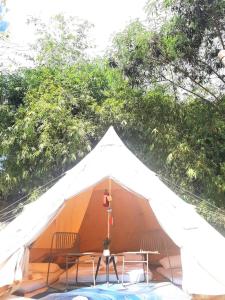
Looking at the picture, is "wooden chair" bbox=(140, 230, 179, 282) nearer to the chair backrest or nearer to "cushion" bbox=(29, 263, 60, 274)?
the chair backrest

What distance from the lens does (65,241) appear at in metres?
5.97

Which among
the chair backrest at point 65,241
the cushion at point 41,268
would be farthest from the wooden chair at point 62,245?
the cushion at point 41,268

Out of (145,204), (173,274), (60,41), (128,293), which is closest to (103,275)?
(173,274)

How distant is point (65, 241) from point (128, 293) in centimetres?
210

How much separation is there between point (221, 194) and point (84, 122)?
2258 mm

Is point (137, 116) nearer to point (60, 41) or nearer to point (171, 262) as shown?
point (171, 262)

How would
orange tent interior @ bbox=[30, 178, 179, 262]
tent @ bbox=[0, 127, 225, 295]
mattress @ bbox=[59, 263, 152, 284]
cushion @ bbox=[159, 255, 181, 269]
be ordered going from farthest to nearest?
orange tent interior @ bbox=[30, 178, 179, 262]
cushion @ bbox=[159, 255, 181, 269]
mattress @ bbox=[59, 263, 152, 284]
tent @ bbox=[0, 127, 225, 295]

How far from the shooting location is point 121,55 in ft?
21.3

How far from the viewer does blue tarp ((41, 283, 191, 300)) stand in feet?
12.6

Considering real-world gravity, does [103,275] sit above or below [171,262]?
below

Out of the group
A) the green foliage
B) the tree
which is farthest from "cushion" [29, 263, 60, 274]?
the tree

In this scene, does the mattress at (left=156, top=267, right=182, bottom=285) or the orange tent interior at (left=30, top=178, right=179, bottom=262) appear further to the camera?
the orange tent interior at (left=30, top=178, right=179, bottom=262)

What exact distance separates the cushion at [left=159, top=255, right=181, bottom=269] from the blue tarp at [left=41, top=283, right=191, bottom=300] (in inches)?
28.3

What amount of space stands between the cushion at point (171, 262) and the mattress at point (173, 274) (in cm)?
6
